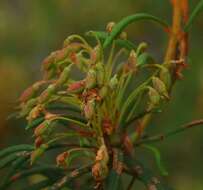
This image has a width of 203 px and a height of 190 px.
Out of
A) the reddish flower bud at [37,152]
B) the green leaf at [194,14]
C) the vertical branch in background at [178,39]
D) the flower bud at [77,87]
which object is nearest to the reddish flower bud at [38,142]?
the reddish flower bud at [37,152]

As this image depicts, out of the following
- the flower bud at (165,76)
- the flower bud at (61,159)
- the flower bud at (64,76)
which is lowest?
the flower bud at (61,159)

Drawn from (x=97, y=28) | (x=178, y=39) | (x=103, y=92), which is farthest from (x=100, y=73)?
(x=97, y=28)

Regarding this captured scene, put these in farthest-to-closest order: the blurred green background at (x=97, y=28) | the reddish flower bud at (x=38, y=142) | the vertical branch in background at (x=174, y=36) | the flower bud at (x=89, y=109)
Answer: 1. the blurred green background at (x=97, y=28)
2. the vertical branch in background at (x=174, y=36)
3. the reddish flower bud at (x=38, y=142)
4. the flower bud at (x=89, y=109)

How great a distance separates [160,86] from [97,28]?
1426 millimetres

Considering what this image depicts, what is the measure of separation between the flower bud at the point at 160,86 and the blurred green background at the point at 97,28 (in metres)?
1.06

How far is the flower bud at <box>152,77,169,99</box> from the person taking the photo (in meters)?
1.20

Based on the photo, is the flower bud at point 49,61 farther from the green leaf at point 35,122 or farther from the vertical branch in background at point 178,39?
the vertical branch in background at point 178,39

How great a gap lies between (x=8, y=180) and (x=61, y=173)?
9 centimetres

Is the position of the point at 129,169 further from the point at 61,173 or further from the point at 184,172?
the point at 184,172

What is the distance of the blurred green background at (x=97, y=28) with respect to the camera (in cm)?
243

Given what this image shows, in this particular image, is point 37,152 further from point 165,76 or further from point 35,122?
point 165,76

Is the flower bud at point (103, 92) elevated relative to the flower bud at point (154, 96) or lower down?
elevated

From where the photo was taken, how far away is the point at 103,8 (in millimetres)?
2574

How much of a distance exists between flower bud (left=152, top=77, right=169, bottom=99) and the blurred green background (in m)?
1.06
